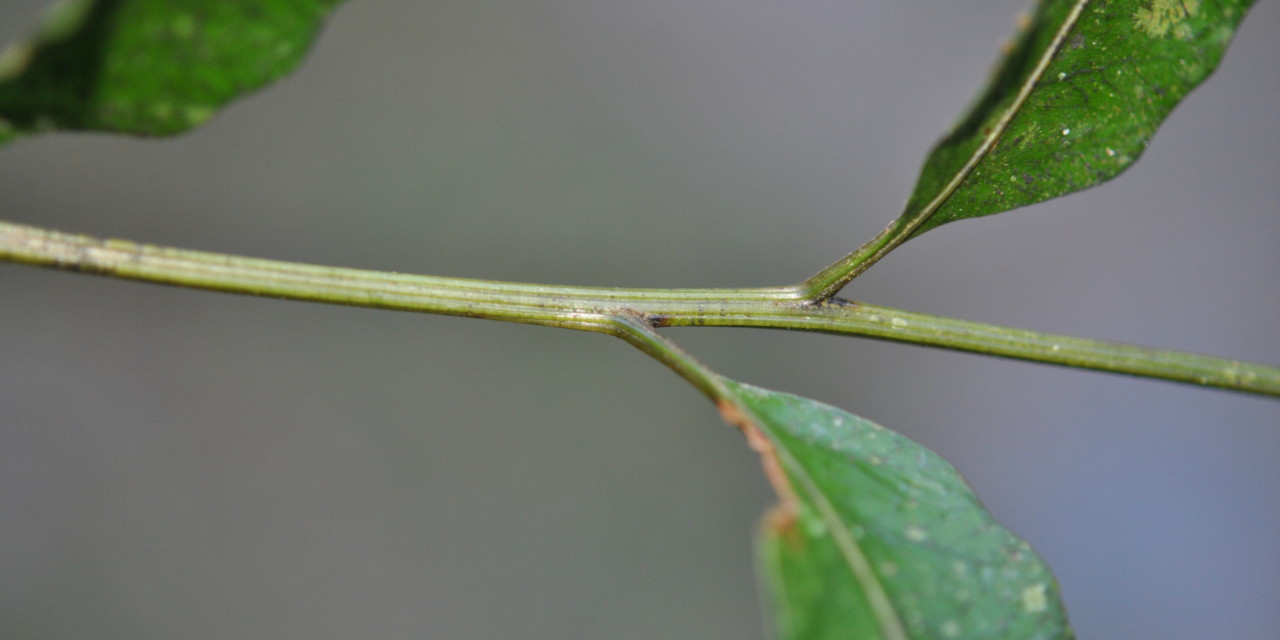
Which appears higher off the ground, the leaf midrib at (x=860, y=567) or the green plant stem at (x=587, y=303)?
the green plant stem at (x=587, y=303)

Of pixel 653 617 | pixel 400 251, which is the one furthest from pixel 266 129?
pixel 653 617

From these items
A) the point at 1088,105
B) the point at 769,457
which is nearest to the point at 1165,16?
the point at 1088,105

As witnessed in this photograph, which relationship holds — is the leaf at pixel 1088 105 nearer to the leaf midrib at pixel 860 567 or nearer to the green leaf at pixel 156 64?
the leaf midrib at pixel 860 567

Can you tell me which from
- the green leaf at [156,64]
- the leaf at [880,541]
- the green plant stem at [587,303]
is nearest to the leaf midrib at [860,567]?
the leaf at [880,541]

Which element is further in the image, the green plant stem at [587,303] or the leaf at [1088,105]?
the leaf at [1088,105]

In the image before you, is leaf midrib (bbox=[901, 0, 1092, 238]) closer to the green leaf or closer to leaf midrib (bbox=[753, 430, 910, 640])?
leaf midrib (bbox=[753, 430, 910, 640])

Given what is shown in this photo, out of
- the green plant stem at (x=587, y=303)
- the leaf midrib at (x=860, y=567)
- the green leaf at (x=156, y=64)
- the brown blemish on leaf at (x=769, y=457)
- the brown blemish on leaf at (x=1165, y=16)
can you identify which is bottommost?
the leaf midrib at (x=860, y=567)
